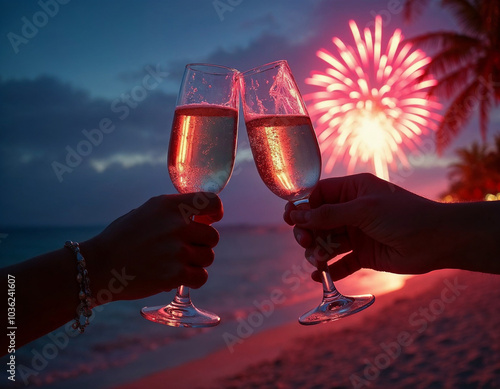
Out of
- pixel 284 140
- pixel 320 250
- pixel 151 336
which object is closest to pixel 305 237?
pixel 320 250

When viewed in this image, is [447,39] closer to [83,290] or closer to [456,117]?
[456,117]

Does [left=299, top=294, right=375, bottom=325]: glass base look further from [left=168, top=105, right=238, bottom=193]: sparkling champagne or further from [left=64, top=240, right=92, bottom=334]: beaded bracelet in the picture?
[left=64, top=240, right=92, bottom=334]: beaded bracelet

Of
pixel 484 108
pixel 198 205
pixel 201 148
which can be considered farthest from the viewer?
pixel 484 108

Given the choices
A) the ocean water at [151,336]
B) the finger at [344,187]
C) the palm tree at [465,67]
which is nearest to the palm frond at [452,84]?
the palm tree at [465,67]

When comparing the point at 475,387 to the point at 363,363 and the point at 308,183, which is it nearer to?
the point at 363,363

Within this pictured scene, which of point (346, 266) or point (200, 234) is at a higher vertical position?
point (200, 234)

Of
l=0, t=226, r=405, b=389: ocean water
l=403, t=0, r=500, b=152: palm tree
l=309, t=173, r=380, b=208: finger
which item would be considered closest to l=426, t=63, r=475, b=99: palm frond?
l=403, t=0, r=500, b=152: palm tree

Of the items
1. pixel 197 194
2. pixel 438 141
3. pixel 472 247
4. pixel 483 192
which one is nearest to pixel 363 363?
pixel 472 247
